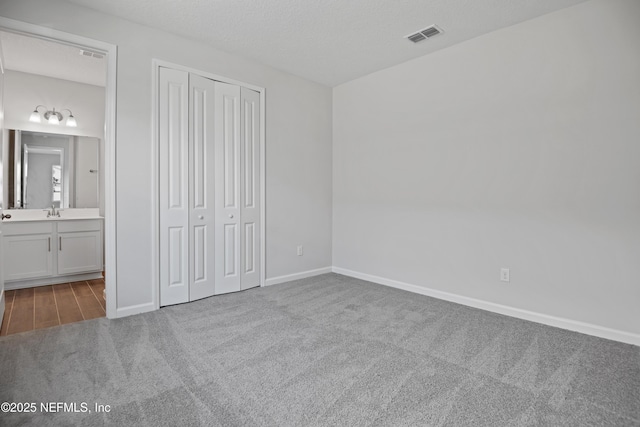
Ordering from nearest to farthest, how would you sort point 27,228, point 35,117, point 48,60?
point 48,60
point 27,228
point 35,117

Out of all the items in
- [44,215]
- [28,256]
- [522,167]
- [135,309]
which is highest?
[522,167]

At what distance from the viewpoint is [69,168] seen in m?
4.61

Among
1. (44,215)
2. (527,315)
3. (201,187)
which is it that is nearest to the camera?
(527,315)

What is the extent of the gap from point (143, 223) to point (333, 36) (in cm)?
265

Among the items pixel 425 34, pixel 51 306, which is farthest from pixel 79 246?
pixel 425 34

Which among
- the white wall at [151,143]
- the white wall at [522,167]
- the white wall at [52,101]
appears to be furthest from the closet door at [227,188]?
the white wall at [52,101]

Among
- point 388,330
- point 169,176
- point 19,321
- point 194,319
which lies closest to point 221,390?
point 194,319

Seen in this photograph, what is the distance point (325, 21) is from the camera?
2.98 metres

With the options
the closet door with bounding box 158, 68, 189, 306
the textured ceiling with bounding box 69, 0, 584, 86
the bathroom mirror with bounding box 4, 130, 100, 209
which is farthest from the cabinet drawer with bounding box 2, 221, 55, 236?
the textured ceiling with bounding box 69, 0, 584, 86

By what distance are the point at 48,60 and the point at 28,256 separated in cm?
242

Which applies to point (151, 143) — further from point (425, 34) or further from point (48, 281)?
point (425, 34)

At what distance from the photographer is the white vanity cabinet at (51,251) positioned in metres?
3.90

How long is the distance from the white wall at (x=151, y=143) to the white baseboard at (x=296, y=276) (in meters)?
0.06

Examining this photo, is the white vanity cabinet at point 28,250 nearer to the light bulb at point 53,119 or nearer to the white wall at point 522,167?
the light bulb at point 53,119
